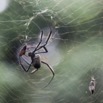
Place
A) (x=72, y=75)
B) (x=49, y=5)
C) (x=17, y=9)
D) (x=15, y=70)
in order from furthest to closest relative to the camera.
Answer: (x=72, y=75), (x=15, y=70), (x=17, y=9), (x=49, y=5)

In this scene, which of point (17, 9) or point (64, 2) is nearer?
point (64, 2)

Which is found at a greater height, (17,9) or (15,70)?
(17,9)

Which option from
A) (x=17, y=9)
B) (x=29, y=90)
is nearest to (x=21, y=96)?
(x=29, y=90)

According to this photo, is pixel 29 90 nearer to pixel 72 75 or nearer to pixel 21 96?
pixel 21 96

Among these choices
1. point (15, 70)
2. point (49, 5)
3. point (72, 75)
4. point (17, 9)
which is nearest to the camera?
point (49, 5)

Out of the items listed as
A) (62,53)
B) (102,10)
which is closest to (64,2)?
(102,10)

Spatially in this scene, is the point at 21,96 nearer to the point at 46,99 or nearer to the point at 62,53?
the point at 46,99
